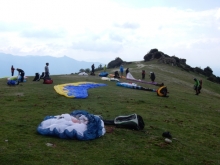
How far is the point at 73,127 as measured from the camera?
12.1 meters

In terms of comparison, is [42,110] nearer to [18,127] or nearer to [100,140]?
[18,127]

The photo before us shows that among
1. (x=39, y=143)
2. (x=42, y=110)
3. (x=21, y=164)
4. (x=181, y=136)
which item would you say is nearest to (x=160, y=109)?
(x=181, y=136)

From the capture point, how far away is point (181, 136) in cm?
1460

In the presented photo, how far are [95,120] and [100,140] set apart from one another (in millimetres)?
1118

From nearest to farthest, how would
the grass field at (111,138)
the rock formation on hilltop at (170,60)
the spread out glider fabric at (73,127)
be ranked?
the grass field at (111,138), the spread out glider fabric at (73,127), the rock formation on hilltop at (170,60)

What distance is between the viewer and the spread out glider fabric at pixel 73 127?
39.0ft

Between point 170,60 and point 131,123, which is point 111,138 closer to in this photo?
point 131,123

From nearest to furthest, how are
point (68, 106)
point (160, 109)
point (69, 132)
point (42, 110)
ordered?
point (69, 132) → point (42, 110) → point (68, 106) → point (160, 109)

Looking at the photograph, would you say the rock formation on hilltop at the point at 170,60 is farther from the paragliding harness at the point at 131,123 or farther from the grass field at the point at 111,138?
the paragliding harness at the point at 131,123

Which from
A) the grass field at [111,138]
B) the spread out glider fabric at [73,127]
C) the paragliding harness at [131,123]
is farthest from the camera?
the paragliding harness at [131,123]

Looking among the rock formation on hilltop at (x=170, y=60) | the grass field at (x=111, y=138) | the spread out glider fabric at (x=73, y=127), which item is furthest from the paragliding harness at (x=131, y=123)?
the rock formation on hilltop at (x=170, y=60)

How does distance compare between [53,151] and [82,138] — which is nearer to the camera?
[53,151]

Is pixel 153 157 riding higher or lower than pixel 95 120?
lower

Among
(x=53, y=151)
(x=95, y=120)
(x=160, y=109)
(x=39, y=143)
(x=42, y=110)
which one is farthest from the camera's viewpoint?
(x=160, y=109)
